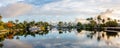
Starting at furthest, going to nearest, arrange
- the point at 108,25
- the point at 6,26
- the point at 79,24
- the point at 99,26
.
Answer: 1. the point at 79,24
2. the point at 99,26
3. the point at 108,25
4. the point at 6,26

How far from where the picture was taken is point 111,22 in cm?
13375

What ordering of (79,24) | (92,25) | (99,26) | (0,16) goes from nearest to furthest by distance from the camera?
1. (0,16)
2. (99,26)
3. (92,25)
4. (79,24)

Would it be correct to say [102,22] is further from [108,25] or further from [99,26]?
[108,25]

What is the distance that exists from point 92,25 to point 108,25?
23.2 metres

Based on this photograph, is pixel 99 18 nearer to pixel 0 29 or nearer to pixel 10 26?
pixel 10 26

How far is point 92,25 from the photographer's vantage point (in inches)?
6088

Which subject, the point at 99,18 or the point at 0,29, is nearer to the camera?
the point at 0,29

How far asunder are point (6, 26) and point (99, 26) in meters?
55.5

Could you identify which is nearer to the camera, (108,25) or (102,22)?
(108,25)

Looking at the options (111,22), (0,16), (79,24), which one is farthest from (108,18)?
(0,16)

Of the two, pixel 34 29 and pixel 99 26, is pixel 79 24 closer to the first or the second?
pixel 99 26

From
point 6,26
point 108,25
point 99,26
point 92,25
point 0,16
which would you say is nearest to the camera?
point 0,16

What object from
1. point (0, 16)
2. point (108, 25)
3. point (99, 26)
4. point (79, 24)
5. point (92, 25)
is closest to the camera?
point (0, 16)

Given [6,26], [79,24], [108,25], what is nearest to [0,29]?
[6,26]
